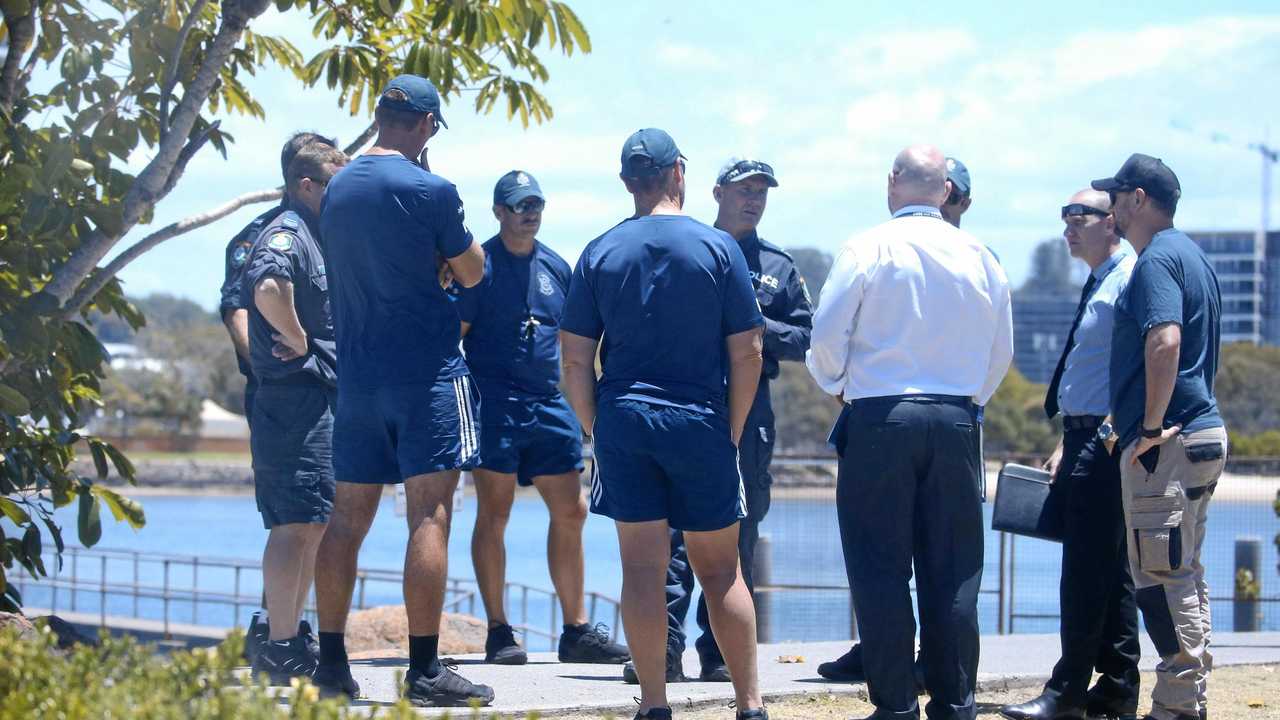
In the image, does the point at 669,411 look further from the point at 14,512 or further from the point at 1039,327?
the point at 1039,327

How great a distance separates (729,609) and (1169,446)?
1.78 metres

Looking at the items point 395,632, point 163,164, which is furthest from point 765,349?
point 395,632

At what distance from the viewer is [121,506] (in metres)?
6.92

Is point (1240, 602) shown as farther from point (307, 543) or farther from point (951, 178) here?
point (307, 543)

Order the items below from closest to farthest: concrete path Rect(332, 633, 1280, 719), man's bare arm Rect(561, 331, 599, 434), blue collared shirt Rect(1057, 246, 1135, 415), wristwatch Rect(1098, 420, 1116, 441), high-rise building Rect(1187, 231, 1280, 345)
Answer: man's bare arm Rect(561, 331, 599, 434) → concrete path Rect(332, 633, 1280, 719) → wristwatch Rect(1098, 420, 1116, 441) → blue collared shirt Rect(1057, 246, 1135, 415) → high-rise building Rect(1187, 231, 1280, 345)

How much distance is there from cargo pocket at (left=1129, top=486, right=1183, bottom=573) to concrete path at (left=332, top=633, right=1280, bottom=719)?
1.47m

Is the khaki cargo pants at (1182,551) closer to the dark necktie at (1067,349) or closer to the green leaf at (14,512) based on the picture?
the dark necktie at (1067,349)

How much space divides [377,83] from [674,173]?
135 inches

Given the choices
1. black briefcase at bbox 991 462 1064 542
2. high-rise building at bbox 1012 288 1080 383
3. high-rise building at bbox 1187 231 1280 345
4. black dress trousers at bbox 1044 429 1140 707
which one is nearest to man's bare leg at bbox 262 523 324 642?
black briefcase at bbox 991 462 1064 542

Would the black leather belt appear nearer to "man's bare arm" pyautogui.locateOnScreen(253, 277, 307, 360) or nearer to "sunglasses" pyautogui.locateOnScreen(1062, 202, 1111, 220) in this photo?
"sunglasses" pyautogui.locateOnScreen(1062, 202, 1111, 220)

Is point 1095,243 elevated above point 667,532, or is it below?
above

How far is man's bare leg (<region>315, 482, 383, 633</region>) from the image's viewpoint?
5.63m

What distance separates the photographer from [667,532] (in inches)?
208

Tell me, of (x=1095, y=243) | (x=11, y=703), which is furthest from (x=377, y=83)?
(x=11, y=703)
